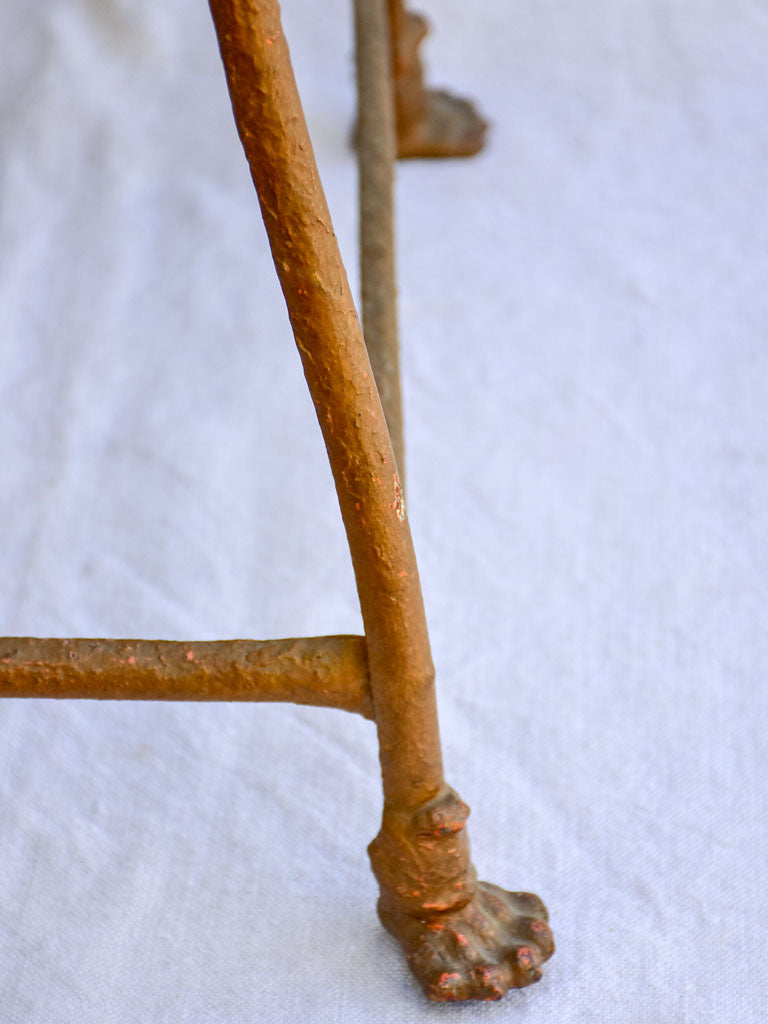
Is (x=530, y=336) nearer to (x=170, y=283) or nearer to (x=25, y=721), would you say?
(x=170, y=283)

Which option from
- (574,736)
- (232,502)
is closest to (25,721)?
(232,502)

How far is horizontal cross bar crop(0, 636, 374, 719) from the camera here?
0.59 meters

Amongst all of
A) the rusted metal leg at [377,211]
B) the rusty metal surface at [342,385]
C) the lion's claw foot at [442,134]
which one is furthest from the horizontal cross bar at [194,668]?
the lion's claw foot at [442,134]

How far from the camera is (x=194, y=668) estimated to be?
→ 0.59 m

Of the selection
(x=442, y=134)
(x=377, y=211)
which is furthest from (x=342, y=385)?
(x=442, y=134)

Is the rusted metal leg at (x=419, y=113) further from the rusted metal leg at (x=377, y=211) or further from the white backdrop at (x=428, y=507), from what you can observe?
the rusted metal leg at (x=377, y=211)

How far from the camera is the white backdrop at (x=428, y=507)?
2.26ft

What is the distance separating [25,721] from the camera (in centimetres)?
81

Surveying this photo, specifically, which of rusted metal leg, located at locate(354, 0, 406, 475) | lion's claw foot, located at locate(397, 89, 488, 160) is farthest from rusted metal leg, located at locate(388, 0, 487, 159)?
rusted metal leg, located at locate(354, 0, 406, 475)

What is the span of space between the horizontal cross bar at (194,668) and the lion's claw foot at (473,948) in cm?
14

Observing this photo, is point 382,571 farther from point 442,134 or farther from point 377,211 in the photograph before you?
point 442,134

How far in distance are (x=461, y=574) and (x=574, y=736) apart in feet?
0.53

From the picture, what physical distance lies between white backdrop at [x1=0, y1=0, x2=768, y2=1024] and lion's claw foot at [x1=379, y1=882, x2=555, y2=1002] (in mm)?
24

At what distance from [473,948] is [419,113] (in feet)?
2.98
